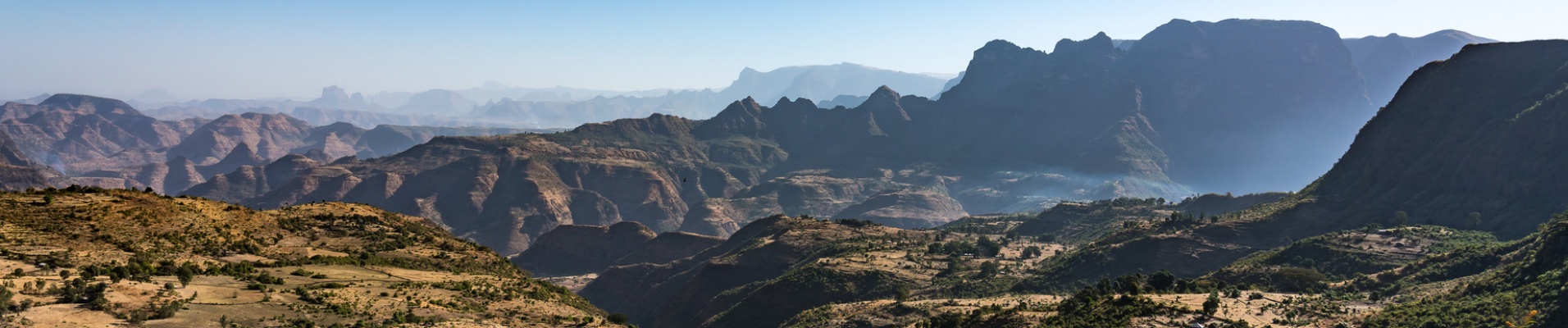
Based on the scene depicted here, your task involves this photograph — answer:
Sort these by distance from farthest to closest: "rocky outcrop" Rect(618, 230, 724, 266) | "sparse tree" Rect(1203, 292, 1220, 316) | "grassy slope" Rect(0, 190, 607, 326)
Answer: "rocky outcrop" Rect(618, 230, 724, 266)
"sparse tree" Rect(1203, 292, 1220, 316)
"grassy slope" Rect(0, 190, 607, 326)

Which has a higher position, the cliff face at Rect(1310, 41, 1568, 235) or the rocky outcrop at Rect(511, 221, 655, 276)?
the cliff face at Rect(1310, 41, 1568, 235)

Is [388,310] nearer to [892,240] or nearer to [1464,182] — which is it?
[892,240]

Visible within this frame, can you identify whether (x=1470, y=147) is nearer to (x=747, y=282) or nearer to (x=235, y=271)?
(x=747, y=282)

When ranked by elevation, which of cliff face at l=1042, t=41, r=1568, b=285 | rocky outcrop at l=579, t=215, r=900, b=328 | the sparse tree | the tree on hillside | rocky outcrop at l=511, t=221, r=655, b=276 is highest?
cliff face at l=1042, t=41, r=1568, b=285

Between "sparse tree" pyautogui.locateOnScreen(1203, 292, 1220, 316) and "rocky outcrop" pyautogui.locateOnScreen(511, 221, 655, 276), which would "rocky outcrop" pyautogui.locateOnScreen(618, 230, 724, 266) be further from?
"sparse tree" pyautogui.locateOnScreen(1203, 292, 1220, 316)

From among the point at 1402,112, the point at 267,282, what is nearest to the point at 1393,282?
the point at 1402,112

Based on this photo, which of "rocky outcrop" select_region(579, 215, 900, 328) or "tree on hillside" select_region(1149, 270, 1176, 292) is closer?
"tree on hillside" select_region(1149, 270, 1176, 292)

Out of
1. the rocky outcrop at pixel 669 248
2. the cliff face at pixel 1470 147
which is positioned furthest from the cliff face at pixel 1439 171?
the rocky outcrop at pixel 669 248

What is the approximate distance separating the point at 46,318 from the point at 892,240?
363ft

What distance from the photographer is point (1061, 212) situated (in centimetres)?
17800

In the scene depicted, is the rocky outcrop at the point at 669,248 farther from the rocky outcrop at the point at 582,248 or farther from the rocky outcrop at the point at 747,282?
the rocky outcrop at the point at 747,282

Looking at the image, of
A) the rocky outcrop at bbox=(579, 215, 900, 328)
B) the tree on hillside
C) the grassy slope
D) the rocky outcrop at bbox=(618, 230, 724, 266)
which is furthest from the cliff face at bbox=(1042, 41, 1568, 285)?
the rocky outcrop at bbox=(618, 230, 724, 266)

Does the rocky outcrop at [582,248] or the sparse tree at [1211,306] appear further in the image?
the rocky outcrop at [582,248]

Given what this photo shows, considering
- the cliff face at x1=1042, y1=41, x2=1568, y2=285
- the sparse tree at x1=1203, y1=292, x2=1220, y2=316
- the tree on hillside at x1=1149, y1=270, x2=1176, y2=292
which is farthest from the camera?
the cliff face at x1=1042, y1=41, x2=1568, y2=285
